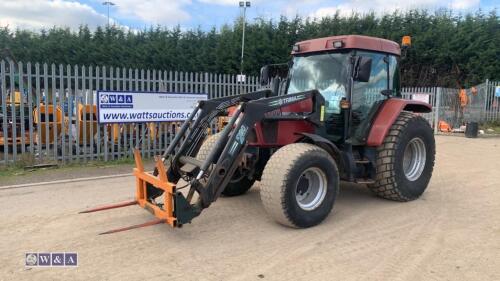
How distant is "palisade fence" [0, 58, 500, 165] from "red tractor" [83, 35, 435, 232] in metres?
4.32

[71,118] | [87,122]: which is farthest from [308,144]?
[87,122]

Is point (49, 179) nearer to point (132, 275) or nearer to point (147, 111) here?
point (147, 111)

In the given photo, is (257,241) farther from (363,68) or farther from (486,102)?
(486,102)

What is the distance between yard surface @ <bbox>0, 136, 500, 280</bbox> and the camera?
3770mm

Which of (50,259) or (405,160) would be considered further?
(405,160)

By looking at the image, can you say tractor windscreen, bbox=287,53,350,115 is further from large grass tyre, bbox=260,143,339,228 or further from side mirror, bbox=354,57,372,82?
large grass tyre, bbox=260,143,339,228

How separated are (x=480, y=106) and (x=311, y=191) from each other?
17.3 meters

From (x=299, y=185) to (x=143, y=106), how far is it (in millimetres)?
5635

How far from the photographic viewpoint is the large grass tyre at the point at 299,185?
4.64m

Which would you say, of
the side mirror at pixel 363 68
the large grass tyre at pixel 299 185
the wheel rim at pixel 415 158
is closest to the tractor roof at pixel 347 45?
the side mirror at pixel 363 68

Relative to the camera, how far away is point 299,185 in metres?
5.04

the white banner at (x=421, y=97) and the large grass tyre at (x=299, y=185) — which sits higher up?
the white banner at (x=421, y=97)

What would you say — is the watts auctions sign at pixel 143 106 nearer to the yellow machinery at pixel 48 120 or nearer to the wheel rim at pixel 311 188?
the yellow machinery at pixel 48 120

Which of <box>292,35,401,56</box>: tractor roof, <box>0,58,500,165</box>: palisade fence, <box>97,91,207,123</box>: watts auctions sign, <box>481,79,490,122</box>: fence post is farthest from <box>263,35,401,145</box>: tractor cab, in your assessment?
<box>481,79,490,122</box>: fence post
